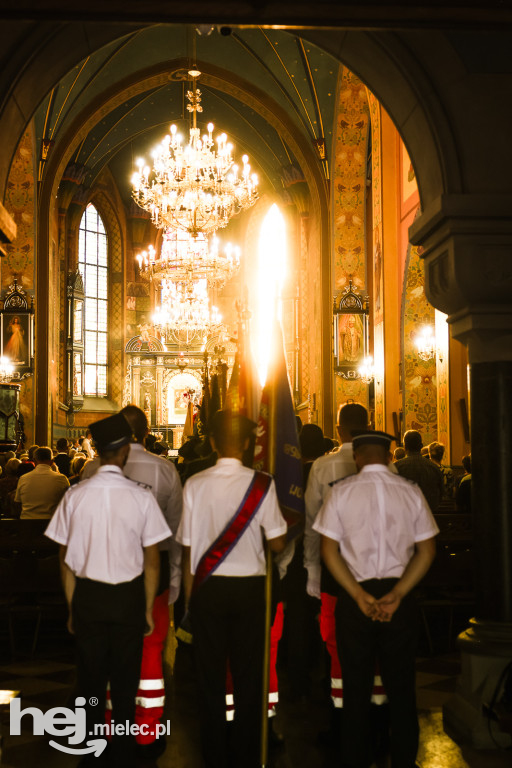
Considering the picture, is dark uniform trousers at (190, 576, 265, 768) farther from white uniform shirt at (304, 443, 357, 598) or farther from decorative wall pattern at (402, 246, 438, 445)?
decorative wall pattern at (402, 246, 438, 445)

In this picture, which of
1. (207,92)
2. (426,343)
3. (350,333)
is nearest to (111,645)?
(426,343)

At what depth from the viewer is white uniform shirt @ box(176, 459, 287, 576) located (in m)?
3.89

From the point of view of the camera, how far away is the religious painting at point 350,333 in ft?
63.0

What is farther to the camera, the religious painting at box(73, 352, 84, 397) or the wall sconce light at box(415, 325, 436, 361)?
the religious painting at box(73, 352, 84, 397)

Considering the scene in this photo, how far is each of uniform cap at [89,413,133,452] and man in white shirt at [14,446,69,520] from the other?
3618mm

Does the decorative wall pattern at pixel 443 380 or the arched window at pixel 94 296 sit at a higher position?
the arched window at pixel 94 296

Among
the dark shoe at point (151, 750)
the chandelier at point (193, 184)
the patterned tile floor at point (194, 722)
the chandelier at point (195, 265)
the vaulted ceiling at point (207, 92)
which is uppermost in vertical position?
the vaulted ceiling at point (207, 92)

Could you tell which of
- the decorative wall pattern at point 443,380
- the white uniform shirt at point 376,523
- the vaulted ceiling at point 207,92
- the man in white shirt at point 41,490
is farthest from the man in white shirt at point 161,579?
the vaulted ceiling at point 207,92

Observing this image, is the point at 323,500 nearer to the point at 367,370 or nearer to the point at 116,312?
the point at 367,370

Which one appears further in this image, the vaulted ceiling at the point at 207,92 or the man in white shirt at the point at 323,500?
the vaulted ceiling at the point at 207,92

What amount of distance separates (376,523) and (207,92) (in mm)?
22338

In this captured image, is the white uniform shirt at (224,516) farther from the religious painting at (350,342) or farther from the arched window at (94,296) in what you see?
the arched window at (94,296)

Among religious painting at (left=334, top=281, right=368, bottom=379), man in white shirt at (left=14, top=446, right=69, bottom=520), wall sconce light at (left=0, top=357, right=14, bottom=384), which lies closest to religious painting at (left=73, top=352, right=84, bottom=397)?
wall sconce light at (left=0, top=357, right=14, bottom=384)

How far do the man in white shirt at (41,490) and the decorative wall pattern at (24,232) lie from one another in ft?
40.0
